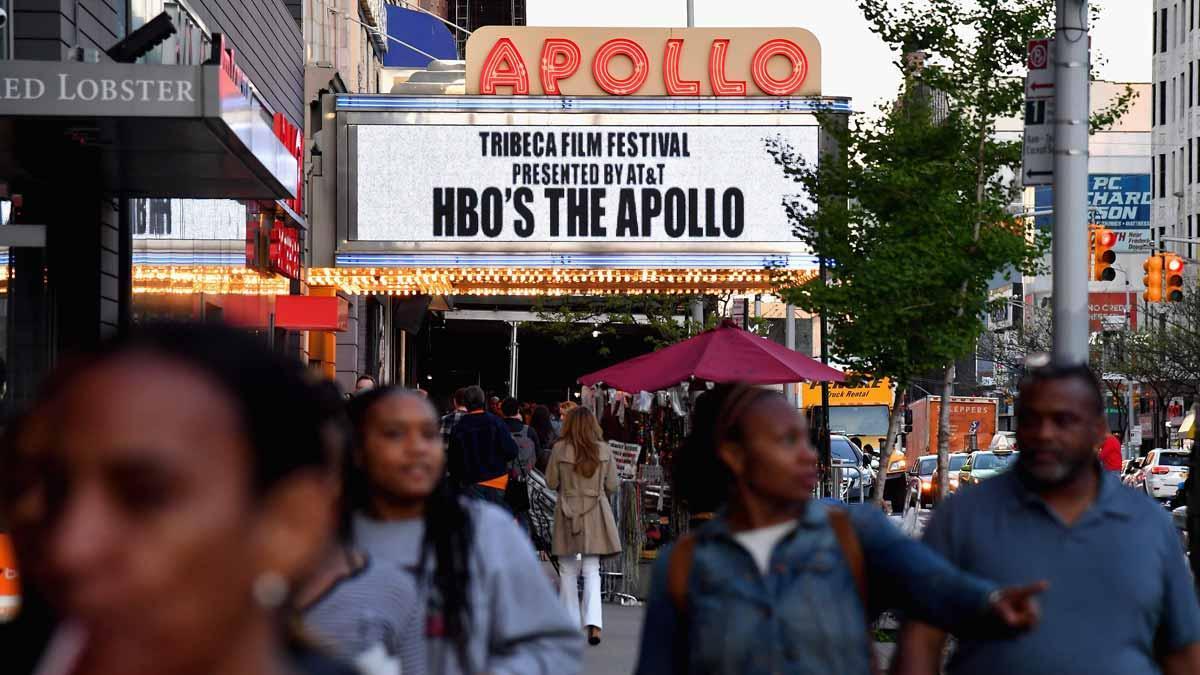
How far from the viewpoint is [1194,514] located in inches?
268

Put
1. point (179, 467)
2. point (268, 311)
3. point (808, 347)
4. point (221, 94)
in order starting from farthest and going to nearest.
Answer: point (808, 347)
point (268, 311)
point (221, 94)
point (179, 467)

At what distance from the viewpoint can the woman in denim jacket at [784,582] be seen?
379cm

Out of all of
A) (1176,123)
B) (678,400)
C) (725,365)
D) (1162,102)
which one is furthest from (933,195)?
(1162,102)

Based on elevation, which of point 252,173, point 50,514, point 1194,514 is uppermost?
point 252,173

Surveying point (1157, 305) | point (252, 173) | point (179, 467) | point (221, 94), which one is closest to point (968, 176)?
point (252, 173)

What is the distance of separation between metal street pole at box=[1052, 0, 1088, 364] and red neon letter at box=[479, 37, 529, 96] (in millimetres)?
16385

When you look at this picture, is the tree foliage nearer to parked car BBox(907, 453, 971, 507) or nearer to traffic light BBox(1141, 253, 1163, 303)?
parked car BBox(907, 453, 971, 507)

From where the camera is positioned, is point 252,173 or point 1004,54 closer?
point 252,173

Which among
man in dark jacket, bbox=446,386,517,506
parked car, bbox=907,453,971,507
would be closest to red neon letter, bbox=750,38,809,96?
parked car, bbox=907,453,971,507

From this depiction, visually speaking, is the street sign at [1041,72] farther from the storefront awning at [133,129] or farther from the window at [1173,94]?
the window at [1173,94]

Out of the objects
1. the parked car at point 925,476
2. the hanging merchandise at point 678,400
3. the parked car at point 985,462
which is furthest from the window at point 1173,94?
the hanging merchandise at point 678,400

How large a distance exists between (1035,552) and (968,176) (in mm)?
13821

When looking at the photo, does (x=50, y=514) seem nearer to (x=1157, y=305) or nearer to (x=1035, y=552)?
(x=1035, y=552)

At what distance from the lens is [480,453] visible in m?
14.3
